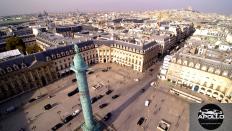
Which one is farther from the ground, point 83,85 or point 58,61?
point 83,85

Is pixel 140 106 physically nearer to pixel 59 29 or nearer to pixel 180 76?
pixel 180 76

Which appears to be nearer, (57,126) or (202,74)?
(57,126)

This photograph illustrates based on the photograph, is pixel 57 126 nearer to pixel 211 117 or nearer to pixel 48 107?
pixel 48 107

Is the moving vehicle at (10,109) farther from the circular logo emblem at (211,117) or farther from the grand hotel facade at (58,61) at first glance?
the circular logo emblem at (211,117)

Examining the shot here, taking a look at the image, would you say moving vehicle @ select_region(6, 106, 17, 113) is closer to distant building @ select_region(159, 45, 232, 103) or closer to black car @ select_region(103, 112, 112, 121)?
black car @ select_region(103, 112, 112, 121)

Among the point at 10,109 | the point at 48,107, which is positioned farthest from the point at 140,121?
the point at 10,109

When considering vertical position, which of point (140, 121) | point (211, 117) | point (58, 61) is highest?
point (211, 117)

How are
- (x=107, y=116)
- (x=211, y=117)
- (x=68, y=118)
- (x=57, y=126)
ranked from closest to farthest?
(x=211, y=117)
(x=57, y=126)
(x=68, y=118)
(x=107, y=116)

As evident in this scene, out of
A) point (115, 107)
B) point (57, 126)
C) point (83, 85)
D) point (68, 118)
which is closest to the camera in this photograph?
point (83, 85)

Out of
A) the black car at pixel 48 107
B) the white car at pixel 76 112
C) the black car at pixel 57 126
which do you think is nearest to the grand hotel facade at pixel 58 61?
the black car at pixel 48 107
